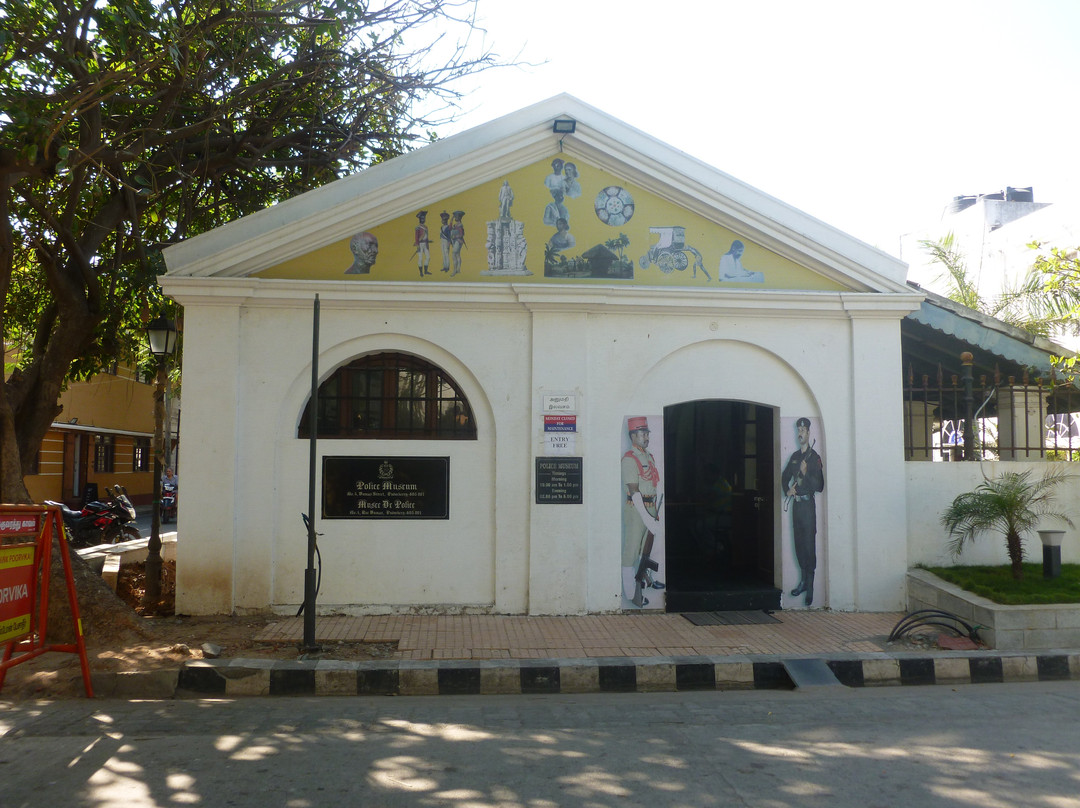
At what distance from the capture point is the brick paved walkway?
309 inches

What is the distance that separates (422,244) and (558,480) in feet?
10.3

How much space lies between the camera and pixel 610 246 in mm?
9734

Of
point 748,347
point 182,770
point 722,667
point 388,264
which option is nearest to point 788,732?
point 722,667

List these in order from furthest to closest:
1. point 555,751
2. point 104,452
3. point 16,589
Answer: point 104,452
point 16,589
point 555,751

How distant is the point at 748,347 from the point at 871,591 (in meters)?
3.21

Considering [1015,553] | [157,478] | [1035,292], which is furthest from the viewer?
[1035,292]

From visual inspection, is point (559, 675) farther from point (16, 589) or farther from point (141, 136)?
point (141, 136)

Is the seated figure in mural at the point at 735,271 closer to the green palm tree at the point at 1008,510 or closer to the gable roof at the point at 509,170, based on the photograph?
the gable roof at the point at 509,170

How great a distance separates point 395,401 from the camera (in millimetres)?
9578

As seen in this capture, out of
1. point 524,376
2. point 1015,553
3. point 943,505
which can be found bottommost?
point 1015,553

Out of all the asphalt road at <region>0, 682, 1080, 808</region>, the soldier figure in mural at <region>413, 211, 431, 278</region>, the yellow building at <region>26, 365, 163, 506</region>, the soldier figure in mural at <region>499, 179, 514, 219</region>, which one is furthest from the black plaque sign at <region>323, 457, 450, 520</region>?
the yellow building at <region>26, 365, 163, 506</region>

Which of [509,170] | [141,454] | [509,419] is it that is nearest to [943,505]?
[509,419]

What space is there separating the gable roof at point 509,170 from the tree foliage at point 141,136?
52.1 inches

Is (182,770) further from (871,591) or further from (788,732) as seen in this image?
(871,591)
